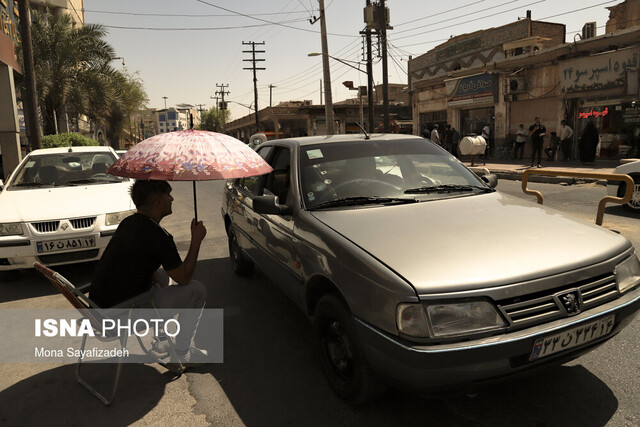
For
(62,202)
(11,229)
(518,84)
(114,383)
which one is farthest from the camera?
(518,84)

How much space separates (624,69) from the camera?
1631 centimetres

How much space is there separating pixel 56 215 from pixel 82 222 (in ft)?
0.92

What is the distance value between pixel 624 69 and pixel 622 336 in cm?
1689


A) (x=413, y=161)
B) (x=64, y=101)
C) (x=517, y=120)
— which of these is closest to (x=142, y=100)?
(x=64, y=101)

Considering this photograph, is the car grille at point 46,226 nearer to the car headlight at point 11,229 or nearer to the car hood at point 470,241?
the car headlight at point 11,229

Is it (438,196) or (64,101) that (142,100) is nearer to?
(64,101)

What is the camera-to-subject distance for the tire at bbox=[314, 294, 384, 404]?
236 cm

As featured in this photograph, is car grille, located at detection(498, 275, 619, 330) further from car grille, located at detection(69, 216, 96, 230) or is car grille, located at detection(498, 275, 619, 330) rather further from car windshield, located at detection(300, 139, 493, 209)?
car grille, located at detection(69, 216, 96, 230)

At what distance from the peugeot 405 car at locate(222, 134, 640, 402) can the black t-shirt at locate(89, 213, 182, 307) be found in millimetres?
758

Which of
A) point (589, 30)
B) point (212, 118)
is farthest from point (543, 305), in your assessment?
point (212, 118)

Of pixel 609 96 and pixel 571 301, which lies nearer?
pixel 571 301

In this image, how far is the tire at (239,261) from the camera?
5050 mm

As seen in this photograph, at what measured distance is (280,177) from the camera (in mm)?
3848

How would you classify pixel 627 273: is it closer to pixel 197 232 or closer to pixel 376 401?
pixel 376 401
